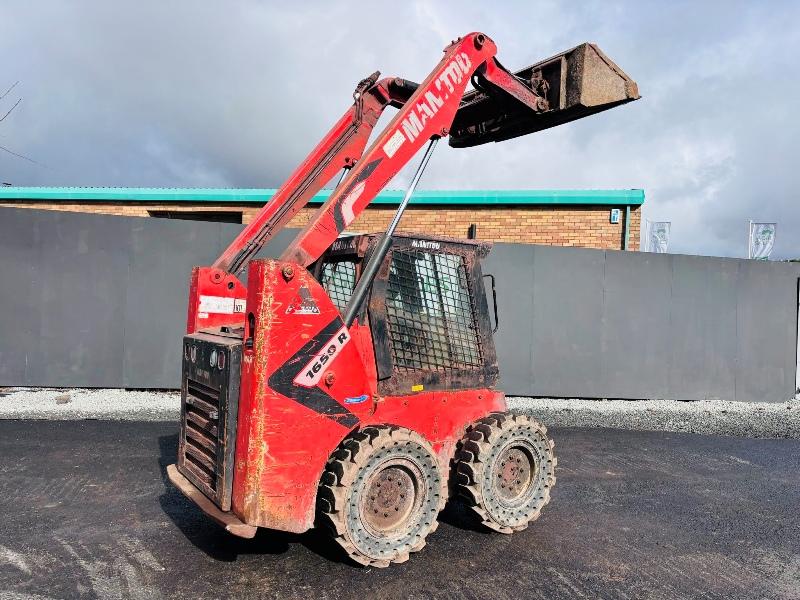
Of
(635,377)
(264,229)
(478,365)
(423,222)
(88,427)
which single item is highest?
(423,222)

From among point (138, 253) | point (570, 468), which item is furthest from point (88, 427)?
point (570, 468)

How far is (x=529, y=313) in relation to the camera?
10.8m

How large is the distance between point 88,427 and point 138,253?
3264 mm

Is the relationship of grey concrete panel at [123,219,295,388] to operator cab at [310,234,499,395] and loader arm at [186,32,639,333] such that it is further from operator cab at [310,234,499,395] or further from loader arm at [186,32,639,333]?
operator cab at [310,234,499,395]

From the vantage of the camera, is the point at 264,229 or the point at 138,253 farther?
the point at 138,253

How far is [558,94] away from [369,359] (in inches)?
105

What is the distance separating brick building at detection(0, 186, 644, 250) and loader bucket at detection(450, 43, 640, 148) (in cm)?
805

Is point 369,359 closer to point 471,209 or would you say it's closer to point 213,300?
point 213,300

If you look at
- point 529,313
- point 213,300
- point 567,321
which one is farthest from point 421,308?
point 567,321

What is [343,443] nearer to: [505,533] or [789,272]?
[505,533]

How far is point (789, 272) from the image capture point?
11.6 m

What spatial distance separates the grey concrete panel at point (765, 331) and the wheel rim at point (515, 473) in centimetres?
882

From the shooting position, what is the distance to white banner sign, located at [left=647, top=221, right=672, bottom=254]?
1308cm

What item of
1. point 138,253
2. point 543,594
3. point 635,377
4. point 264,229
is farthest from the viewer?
point 635,377
